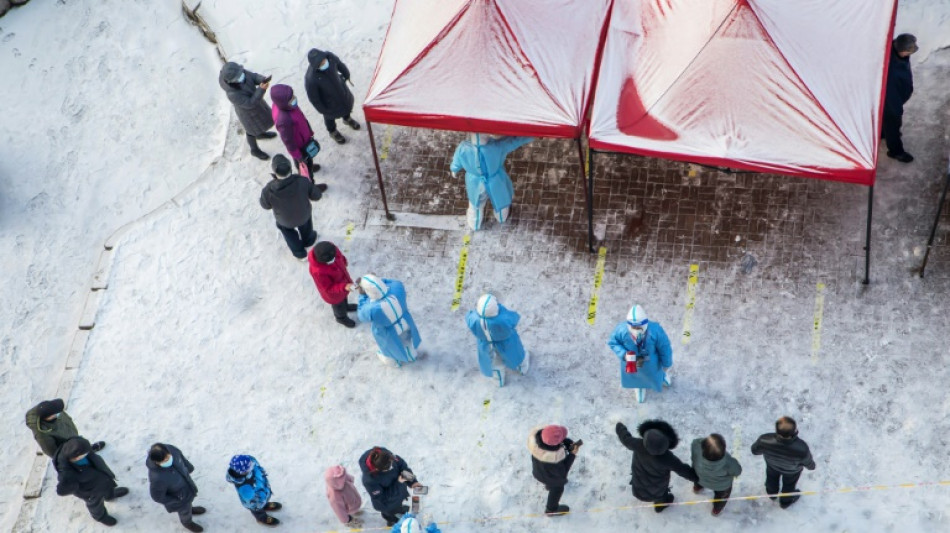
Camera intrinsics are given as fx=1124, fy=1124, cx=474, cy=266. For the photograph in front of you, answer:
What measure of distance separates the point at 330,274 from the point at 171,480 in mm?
2355

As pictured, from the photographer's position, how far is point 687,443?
9953 mm

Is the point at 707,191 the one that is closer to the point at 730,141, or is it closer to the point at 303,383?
the point at 730,141

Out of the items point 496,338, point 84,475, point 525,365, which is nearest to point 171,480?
point 84,475

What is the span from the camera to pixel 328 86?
1164 centimetres

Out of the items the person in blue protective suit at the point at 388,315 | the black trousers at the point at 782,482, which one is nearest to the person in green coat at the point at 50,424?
the person in blue protective suit at the point at 388,315

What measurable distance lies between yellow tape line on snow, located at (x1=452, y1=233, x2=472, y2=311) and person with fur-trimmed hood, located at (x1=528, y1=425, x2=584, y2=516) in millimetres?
2302

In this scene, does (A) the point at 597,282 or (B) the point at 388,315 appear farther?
(A) the point at 597,282

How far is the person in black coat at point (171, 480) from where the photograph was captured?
9.00 metres

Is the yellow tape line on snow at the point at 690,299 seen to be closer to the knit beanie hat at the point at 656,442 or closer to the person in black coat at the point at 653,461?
the person in black coat at the point at 653,461

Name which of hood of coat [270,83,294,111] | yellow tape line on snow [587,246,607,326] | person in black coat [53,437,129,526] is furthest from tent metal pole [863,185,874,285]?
person in black coat [53,437,129,526]

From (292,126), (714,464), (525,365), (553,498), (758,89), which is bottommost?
(553,498)

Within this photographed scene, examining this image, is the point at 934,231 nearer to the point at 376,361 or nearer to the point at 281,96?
the point at 376,361

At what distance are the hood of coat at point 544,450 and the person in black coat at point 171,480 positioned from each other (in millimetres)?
2926

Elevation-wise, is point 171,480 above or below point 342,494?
above
